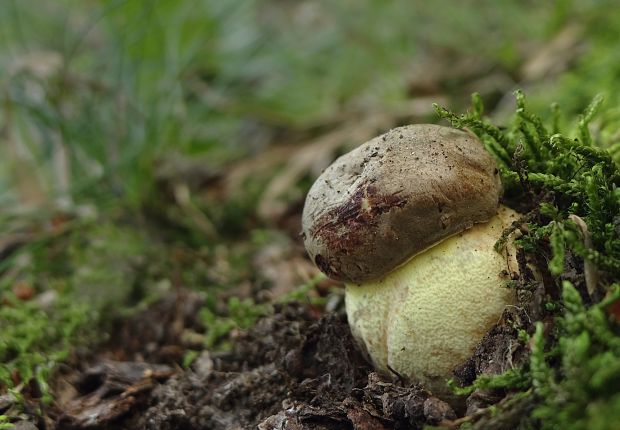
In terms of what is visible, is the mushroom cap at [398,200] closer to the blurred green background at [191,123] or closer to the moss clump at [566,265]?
the moss clump at [566,265]

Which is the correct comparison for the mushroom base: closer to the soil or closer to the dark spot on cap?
the soil

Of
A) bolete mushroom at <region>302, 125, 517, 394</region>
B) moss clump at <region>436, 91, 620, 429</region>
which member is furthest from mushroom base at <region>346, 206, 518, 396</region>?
moss clump at <region>436, 91, 620, 429</region>

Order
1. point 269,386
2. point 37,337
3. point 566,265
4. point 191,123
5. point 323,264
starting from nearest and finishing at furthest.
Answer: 1. point 566,265
2. point 323,264
3. point 269,386
4. point 37,337
5. point 191,123

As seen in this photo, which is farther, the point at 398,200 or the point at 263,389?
the point at 263,389

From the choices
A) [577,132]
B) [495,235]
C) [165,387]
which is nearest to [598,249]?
[495,235]

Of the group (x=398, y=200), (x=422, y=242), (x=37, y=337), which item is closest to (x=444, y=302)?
(x=422, y=242)

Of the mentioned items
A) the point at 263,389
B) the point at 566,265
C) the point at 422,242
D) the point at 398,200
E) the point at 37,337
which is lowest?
the point at 566,265

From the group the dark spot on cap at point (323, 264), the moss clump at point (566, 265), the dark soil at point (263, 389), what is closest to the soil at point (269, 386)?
the dark soil at point (263, 389)

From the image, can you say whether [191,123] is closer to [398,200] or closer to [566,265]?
[398,200]
